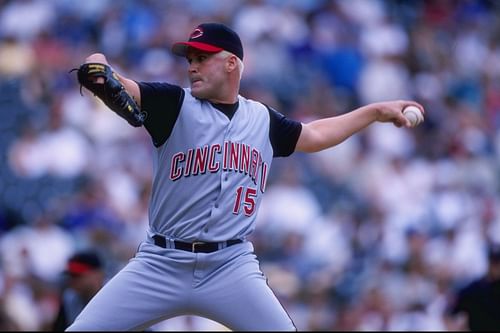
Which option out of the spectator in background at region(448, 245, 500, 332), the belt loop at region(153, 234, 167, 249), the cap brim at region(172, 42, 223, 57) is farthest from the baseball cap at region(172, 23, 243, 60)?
the spectator in background at region(448, 245, 500, 332)

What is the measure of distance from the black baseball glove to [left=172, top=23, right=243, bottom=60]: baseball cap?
57 cm

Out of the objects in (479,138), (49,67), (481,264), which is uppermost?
(49,67)

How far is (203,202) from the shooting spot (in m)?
5.70

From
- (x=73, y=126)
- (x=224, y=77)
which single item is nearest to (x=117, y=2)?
(x=73, y=126)

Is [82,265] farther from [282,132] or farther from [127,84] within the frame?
[127,84]

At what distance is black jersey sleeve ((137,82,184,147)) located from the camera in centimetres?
562

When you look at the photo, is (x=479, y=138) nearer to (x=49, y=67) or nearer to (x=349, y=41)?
(x=349, y=41)

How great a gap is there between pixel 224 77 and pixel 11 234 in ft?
19.7

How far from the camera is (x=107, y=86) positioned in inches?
209

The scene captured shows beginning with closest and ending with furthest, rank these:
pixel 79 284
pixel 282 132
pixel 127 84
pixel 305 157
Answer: pixel 127 84
pixel 282 132
pixel 79 284
pixel 305 157

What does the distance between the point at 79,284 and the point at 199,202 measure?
2.32 metres

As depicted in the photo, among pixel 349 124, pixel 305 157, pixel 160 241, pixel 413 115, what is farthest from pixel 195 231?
pixel 305 157

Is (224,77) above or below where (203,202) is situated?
above

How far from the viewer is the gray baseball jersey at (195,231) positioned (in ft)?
18.3
